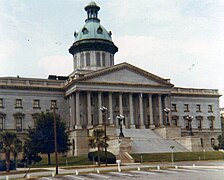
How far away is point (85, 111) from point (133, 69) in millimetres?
13962

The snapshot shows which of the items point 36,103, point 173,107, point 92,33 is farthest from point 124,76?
point 36,103

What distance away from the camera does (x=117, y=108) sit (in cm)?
8781

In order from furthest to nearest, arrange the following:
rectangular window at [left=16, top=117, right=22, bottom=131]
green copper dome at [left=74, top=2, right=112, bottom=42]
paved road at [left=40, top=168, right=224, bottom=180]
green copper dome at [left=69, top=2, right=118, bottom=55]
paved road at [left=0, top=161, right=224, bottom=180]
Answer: green copper dome at [left=74, top=2, right=112, bottom=42]
green copper dome at [left=69, top=2, right=118, bottom=55]
rectangular window at [left=16, top=117, right=22, bottom=131]
paved road at [left=0, top=161, right=224, bottom=180]
paved road at [left=40, top=168, right=224, bottom=180]

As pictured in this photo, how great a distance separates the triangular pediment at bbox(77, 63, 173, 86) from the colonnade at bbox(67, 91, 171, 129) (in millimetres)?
2649

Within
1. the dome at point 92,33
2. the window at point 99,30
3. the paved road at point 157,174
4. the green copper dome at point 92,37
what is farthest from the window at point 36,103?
the paved road at point 157,174

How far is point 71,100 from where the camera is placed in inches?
3378

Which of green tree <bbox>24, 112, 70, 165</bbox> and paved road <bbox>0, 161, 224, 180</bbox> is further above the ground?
green tree <bbox>24, 112, 70, 165</bbox>

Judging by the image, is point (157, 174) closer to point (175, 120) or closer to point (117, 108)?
point (117, 108)

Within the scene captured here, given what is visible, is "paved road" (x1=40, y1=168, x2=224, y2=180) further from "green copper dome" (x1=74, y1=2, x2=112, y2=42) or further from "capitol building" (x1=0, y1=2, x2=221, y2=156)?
"green copper dome" (x1=74, y1=2, x2=112, y2=42)

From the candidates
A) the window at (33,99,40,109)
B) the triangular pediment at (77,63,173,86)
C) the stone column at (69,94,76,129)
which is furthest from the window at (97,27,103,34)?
the window at (33,99,40,109)

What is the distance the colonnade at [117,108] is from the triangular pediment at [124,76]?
265 centimetres

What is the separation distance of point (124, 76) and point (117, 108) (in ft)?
23.6

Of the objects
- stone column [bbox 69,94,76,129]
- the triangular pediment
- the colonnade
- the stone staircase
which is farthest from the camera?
stone column [bbox 69,94,76,129]

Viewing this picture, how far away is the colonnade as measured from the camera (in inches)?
3300
